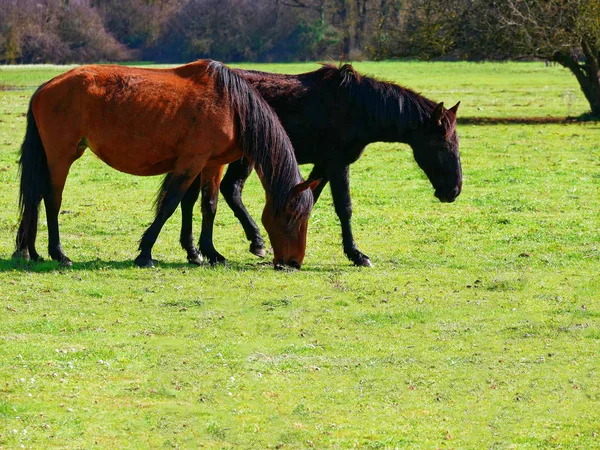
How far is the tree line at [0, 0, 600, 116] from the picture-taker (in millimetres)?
26469

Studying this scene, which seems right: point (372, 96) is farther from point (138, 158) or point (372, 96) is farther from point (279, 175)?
point (138, 158)

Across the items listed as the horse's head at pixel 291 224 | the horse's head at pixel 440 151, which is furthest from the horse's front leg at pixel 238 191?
the horse's head at pixel 440 151

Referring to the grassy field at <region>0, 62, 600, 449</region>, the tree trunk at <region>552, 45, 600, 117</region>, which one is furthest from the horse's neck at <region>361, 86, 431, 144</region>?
the tree trunk at <region>552, 45, 600, 117</region>

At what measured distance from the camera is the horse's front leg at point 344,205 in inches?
439

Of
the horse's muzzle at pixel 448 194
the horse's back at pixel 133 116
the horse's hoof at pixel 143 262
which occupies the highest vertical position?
the horse's back at pixel 133 116

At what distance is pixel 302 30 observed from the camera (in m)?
64.8

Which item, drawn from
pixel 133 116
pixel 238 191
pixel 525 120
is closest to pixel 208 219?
pixel 238 191

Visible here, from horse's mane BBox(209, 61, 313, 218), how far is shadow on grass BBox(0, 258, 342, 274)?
2.75 feet

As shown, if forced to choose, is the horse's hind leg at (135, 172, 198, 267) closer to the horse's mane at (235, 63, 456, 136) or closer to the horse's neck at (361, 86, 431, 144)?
the horse's mane at (235, 63, 456, 136)

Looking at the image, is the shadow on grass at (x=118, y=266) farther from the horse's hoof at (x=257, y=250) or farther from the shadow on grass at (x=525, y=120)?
the shadow on grass at (x=525, y=120)

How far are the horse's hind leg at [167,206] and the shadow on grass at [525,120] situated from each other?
18044 mm

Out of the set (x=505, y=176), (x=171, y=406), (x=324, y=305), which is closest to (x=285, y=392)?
A: (x=171, y=406)

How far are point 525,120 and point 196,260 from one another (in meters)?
18.9

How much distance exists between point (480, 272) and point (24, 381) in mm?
5505
